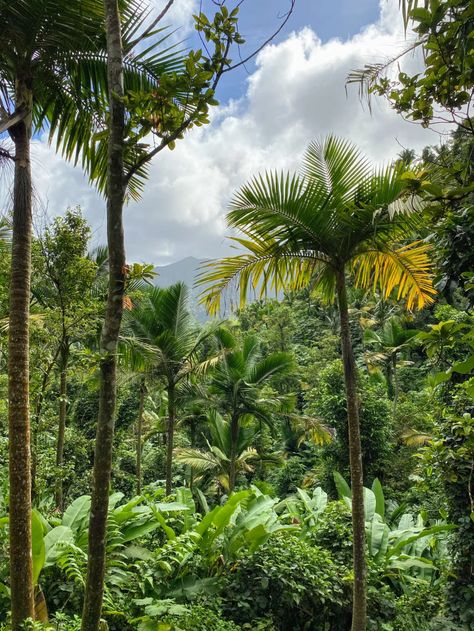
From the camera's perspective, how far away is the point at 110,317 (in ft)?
8.43

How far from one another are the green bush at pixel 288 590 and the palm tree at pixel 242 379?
6.03 m

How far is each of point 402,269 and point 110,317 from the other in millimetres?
3465

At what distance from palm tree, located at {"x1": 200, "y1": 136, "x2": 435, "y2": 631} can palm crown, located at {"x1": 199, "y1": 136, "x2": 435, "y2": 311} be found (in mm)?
Result: 10

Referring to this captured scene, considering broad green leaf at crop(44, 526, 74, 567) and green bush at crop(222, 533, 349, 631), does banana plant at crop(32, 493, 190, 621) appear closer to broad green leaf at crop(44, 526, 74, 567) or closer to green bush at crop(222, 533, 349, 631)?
broad green leaf at crop(44, 526, 74, 567)

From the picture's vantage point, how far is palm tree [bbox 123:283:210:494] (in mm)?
9469

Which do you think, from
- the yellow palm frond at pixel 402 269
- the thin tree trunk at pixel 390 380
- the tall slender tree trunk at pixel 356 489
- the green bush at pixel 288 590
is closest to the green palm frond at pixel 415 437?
the thin tree trunk at pixel 390 380

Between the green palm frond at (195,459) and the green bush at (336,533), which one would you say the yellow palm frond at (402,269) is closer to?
the green bush at (336,533)

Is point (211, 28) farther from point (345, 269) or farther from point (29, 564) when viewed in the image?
point (29, 564)

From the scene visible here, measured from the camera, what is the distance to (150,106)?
2311 millimetres

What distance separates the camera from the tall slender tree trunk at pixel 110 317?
243 cm

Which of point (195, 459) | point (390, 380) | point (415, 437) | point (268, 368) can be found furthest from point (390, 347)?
point (195, 459)

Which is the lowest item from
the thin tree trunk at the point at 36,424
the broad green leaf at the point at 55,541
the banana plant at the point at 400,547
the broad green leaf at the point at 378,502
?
the banana plant at the point at 400,547

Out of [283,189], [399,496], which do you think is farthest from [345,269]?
[399,496]

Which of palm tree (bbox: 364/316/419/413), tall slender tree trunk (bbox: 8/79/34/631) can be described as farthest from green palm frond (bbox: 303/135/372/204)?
palm tree (bbox: 364/316/419/413)
